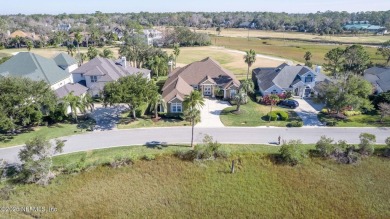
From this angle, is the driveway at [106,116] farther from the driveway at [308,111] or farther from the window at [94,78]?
the driveway at [308,111]

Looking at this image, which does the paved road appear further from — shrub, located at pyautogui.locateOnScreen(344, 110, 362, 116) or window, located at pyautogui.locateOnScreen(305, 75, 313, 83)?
window, located at pyautogui.locateOnScreen(305, 75, 313, 83)

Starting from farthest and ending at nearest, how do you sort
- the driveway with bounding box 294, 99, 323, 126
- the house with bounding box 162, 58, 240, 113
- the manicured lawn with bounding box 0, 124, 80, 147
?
the house with bounding box 162, 58, 240, 113
the driveway with bounding box 294, 99, 323, 126
the manicured lawn with bounding box 0, 124, 80, 147

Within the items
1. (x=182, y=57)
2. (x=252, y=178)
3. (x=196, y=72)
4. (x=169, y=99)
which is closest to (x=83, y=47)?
(x=182, y=57)

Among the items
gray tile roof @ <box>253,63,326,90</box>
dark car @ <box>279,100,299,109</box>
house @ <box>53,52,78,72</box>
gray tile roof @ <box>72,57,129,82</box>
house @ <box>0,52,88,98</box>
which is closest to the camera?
house @ <box>0,52,88,98</box>

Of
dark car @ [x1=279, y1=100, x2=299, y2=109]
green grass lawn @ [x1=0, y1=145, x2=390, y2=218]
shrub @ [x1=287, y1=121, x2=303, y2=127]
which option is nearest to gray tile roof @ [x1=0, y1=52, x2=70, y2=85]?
green grass lawn @ [x1=0, y1=145, x2=390, y2=218]

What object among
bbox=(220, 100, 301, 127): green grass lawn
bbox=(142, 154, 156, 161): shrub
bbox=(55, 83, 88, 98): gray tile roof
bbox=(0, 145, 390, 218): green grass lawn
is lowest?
bbox=(0, 145, 390, 218): green grass lawn

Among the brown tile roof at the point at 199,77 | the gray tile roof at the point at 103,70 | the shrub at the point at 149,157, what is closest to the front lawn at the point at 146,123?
the shrub at the point at 149,157

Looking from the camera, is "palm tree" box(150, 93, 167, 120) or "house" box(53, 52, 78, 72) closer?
"palm tree" box(150, 93, 167, 120)
